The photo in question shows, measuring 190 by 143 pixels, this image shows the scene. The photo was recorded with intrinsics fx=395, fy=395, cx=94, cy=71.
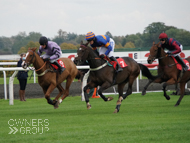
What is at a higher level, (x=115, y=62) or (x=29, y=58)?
(x=29, y=58)

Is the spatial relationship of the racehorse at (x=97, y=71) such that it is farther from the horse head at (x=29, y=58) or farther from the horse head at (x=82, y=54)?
the horse head at (x=29, y=58)

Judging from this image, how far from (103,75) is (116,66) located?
1.82ft

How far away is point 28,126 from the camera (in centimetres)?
695

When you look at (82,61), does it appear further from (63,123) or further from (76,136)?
(76,136)

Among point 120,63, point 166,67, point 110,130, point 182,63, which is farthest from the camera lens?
point 182,63

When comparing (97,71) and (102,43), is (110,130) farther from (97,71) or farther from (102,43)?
(102,43)

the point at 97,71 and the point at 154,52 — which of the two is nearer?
the point at 97,71

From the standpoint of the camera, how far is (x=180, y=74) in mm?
11000

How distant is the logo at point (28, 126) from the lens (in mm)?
6363

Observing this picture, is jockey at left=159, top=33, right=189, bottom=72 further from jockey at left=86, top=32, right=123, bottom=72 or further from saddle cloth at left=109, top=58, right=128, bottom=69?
jockey at left=86, top=32, right=123, bottom=72

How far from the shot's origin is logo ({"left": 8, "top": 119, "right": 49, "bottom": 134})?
6.36 meters

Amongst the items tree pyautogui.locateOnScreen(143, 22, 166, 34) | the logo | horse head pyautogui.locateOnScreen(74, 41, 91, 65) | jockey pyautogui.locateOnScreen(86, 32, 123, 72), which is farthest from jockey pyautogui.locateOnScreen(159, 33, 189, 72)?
tree pyautogui.locateOnScreen(143, 22, 166, 34)

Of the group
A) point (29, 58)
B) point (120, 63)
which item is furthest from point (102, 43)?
point (29, 58)

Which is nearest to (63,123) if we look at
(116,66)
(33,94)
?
(116,66)
